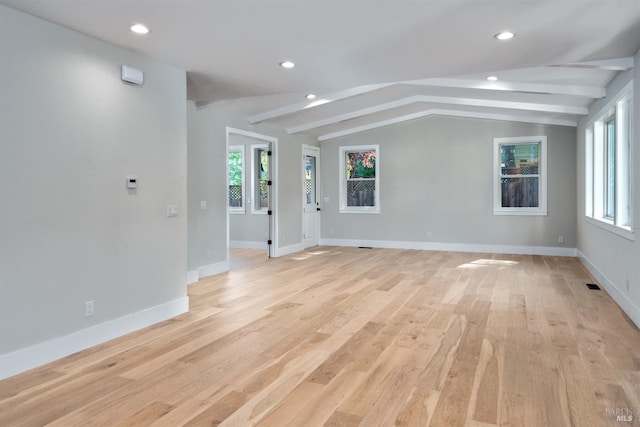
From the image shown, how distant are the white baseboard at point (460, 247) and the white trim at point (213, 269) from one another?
12.1 ft

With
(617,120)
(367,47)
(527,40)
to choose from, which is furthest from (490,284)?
(367,47)

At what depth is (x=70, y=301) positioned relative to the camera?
317 centimetres

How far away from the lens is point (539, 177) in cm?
812

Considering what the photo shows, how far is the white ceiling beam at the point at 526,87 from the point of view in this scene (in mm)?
5105

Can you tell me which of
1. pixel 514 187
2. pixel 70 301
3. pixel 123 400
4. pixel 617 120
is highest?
pixel 617 120

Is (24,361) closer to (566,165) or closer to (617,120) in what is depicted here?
(617,120)

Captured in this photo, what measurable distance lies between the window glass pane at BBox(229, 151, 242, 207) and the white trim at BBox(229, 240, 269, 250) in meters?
0.82

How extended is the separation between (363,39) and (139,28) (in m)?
1.74

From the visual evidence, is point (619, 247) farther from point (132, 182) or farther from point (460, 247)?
point (132, 182)

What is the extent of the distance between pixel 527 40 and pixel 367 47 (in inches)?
51.0

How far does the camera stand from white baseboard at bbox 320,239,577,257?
26.3 ft

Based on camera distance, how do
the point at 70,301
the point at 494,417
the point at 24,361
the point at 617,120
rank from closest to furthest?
the point at 494,417 → the point at 24,361 → the point at 70,301 → the point at 617,120

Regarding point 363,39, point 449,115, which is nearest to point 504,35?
→ point 363,39

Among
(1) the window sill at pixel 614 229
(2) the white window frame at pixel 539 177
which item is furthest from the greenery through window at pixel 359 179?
(1) the window sill at pixel 614 229
